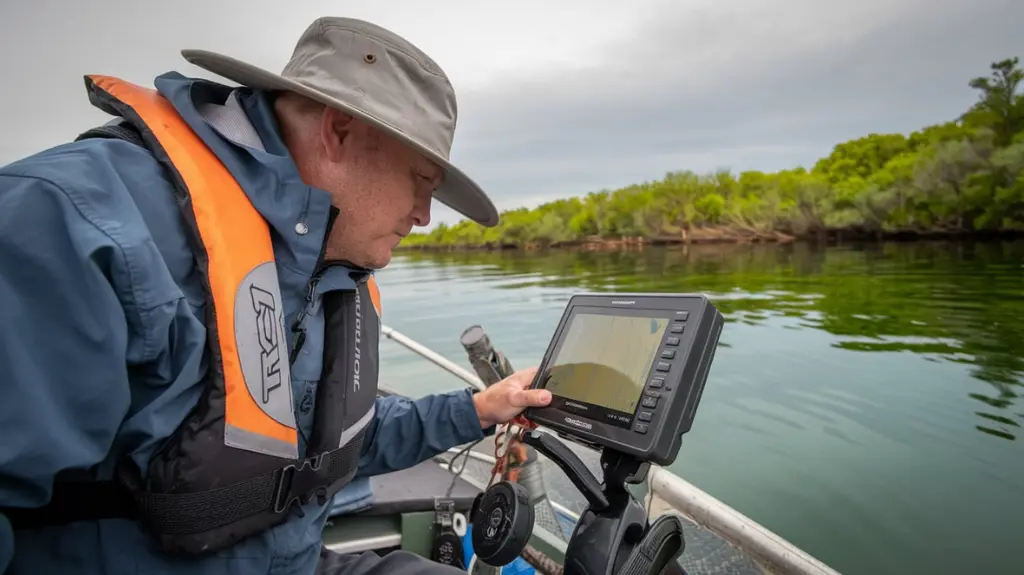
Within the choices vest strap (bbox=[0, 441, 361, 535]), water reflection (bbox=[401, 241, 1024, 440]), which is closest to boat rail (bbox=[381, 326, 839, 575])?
vest strap (bbox=[0, 441, 361, 535])

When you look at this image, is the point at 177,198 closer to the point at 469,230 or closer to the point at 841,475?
the point at 841,475

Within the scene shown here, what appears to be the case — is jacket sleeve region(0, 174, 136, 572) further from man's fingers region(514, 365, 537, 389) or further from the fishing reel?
man's fingers region(514, 365, 537, 389)

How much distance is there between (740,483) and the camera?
4.82 meters

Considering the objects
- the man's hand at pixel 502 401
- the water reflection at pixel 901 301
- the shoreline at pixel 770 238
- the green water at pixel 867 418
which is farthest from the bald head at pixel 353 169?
the shoreline at pixel 770 238

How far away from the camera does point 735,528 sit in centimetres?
213

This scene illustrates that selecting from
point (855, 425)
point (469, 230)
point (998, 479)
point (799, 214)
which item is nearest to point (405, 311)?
point (855, 425)

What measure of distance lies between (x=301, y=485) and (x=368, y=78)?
34.5 inches

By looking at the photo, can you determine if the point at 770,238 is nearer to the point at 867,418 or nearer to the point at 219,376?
the point at 867,418

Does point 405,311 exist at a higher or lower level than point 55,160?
lower

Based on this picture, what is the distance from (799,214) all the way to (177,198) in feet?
155

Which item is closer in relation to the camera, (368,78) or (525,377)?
(368,78)

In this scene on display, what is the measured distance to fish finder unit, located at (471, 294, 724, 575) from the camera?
1.24 m

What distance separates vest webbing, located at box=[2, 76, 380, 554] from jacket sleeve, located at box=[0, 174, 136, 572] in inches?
8.0

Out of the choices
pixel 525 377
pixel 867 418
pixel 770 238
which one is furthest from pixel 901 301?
pixel 770 238
